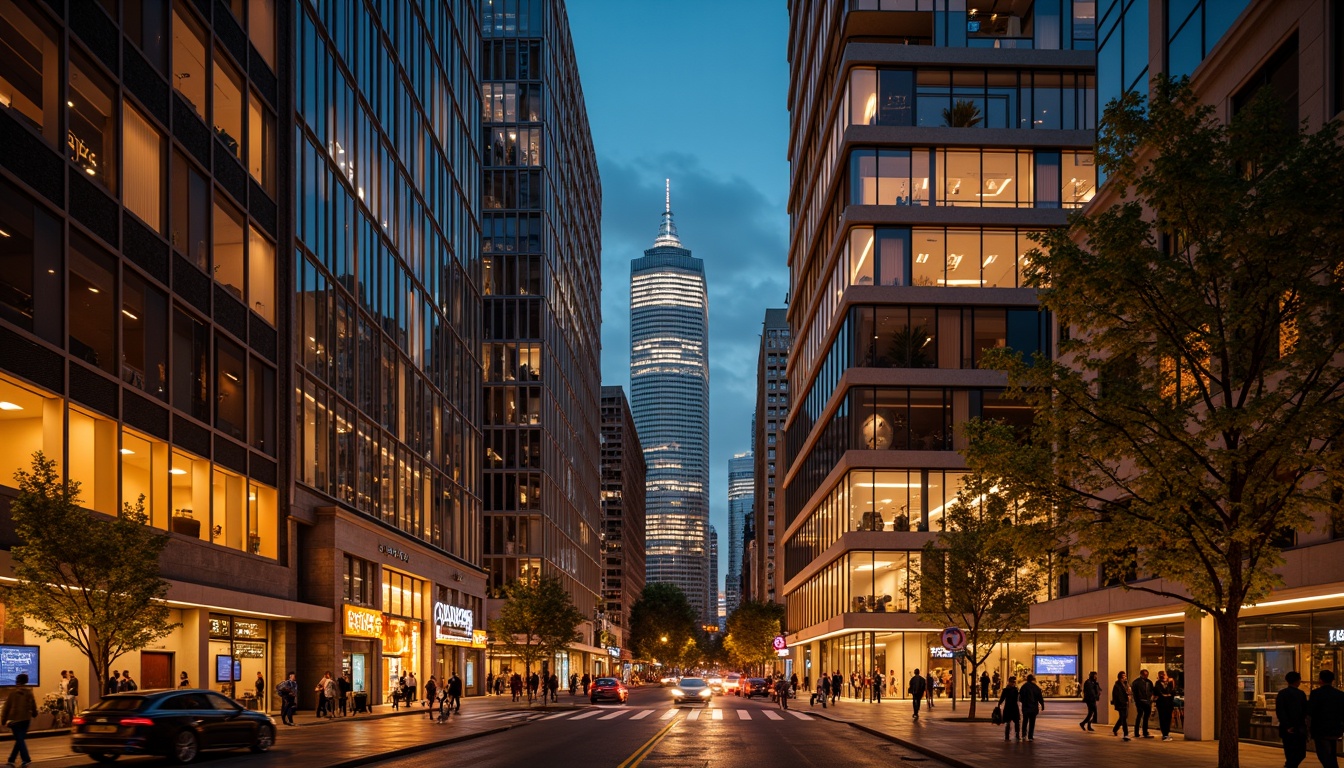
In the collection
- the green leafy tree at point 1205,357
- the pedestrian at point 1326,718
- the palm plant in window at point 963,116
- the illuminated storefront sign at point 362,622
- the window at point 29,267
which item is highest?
the palm plant in window at point 963,116

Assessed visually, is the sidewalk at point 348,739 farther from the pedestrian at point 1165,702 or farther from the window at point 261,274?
the pedestrian at point 1165,702

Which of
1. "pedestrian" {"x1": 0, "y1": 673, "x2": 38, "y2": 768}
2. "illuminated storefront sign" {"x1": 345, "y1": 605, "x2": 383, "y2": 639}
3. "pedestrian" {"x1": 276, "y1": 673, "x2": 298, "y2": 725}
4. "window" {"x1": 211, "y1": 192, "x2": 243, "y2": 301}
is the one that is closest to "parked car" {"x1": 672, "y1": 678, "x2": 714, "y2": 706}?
"illuminated storefront sign" {"x1": 345, "y1": 605, "x2": 383, "y2": 639}

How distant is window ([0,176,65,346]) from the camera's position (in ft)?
86.1

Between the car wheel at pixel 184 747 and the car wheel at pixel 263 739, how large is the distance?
7.01 ft

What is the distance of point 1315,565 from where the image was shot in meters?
22.5

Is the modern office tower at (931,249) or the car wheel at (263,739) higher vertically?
the modern office tower at (931,249)

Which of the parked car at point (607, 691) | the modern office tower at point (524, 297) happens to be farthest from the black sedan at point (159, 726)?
the modern office tower at point (524, 297)

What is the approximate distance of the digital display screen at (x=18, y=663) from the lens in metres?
26.5

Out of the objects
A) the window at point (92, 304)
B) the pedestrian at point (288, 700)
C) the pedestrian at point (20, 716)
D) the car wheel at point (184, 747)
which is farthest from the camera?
the pedestrian at point (288, 700)

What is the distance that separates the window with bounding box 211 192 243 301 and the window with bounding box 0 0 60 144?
9.95 metres

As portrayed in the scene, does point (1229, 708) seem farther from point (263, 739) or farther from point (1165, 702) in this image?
point (263, 739)

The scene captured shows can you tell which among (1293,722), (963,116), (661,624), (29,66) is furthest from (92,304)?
(661,624)

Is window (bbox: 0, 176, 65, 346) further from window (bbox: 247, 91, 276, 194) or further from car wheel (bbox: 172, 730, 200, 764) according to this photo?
window (bbox: 247, 91, 276, 194)

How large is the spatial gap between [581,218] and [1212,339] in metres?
114
